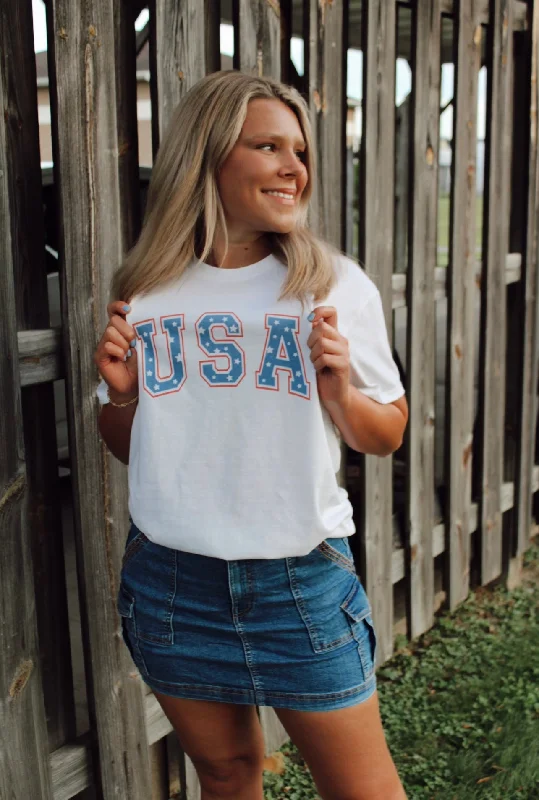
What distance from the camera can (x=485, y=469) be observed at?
4094 mm

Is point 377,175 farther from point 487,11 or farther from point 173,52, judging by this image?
point 487,11

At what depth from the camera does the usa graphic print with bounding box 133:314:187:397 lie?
5.58 feet

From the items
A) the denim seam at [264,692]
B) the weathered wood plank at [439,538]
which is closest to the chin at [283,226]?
the denim seam at [264,692]

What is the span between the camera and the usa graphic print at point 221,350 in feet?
5.47

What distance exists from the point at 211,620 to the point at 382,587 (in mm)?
1912

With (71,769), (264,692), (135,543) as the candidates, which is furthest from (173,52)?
(71,769)

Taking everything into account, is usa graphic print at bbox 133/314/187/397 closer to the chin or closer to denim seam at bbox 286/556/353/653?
the chin

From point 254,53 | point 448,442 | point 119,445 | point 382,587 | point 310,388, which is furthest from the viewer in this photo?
point 448,442

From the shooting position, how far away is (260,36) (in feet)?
8.64

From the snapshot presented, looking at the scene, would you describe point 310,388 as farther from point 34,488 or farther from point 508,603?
point 508,603

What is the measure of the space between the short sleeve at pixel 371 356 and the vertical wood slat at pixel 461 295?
1984 millimetres

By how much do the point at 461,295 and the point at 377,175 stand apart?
82 centimetres

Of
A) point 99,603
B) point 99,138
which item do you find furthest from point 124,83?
point 99,603

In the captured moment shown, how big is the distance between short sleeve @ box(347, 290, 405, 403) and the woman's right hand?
1.44ft
